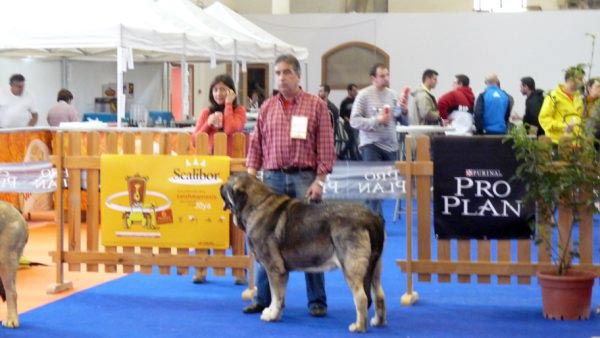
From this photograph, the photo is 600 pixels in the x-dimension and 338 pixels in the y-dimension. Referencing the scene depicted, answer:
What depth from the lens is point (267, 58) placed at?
1847 centimetres

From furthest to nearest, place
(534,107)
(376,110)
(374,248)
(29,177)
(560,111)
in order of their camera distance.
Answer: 1. (534,107)
2. (376,110)
3. (560,111)
4. (29,177)
5. (374,248)

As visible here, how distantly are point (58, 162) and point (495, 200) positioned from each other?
11.2 ft

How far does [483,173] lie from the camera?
300 inches

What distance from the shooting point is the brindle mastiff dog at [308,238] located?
6602 mm

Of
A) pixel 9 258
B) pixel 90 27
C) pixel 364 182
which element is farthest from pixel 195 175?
pixel 90 27

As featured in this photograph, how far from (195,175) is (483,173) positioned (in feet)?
7.13

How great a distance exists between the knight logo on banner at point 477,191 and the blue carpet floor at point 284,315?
1.86ft

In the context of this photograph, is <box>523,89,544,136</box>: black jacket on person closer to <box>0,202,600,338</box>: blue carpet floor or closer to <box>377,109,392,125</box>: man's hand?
<box>377,109,392,125</box>: man's hand

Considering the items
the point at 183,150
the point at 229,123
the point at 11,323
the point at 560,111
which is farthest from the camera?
the point at 560,111

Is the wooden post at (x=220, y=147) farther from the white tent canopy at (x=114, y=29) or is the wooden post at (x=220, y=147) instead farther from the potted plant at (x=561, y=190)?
the white tent canopy at (x=114, y=29)

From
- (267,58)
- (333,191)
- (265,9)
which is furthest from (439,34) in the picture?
(333,191)

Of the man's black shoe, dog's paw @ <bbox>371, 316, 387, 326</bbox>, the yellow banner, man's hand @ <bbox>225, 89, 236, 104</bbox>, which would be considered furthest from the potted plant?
man's hand @ <bbox>225, 89, 236, 104</bbox>

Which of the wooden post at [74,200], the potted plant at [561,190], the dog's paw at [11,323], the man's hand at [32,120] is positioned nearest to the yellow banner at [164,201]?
the wooden post at [74,200]

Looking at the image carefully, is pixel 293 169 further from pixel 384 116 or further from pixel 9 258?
pixel 384 116
